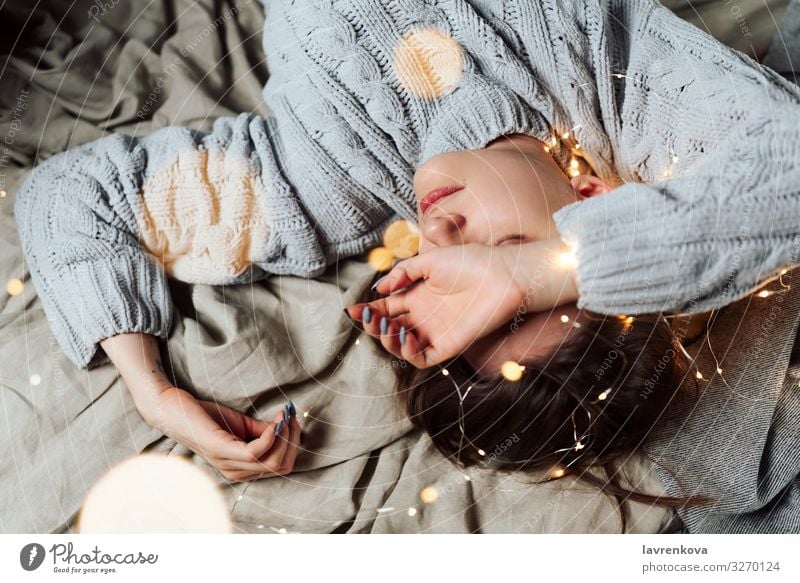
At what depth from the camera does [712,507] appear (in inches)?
15.3

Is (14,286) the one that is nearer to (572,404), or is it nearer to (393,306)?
(393,306)

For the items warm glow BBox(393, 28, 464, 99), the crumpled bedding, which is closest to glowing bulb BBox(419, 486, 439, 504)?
the crumpled bedding

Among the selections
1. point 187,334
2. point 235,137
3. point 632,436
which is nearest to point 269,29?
point 235,137

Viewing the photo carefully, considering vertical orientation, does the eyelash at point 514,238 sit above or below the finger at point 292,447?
above

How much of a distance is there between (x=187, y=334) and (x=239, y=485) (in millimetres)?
91

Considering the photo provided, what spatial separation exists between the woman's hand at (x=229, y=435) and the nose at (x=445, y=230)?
0.13m

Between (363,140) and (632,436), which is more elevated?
(363,140)

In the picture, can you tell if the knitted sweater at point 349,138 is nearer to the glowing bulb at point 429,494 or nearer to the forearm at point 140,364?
the forearm at point 140,364

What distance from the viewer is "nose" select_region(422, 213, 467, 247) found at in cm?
35

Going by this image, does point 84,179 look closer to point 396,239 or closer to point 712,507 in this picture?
point 396,239

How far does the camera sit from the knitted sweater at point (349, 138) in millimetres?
370

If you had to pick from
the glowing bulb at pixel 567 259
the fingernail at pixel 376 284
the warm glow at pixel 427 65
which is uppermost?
the warm glow at pixel 427 65

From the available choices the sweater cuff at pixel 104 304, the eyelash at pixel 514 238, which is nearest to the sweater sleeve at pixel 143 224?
the sweater cuff at pixel 104 304

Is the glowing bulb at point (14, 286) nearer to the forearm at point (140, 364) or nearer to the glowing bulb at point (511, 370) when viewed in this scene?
the forearm at point (140, 364)
